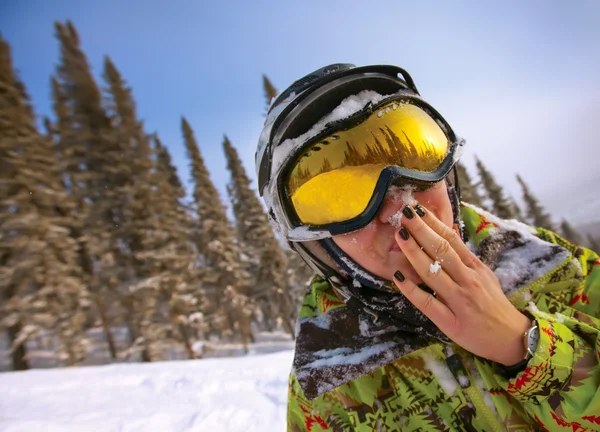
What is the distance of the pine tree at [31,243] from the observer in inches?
559

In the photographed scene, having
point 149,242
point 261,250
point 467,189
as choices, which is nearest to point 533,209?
point 467,189

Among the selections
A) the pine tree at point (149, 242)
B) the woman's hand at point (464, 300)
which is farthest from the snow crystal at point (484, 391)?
the pine tree at point (149, 242)

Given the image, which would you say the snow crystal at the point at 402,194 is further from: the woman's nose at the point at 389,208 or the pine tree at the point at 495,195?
the pine tree at the point at 495,195

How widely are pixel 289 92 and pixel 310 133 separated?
0.43 m

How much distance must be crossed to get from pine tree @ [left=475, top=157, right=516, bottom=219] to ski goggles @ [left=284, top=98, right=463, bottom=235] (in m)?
29.8

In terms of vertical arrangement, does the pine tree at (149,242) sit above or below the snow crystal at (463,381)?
above

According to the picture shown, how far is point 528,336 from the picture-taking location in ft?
3.56

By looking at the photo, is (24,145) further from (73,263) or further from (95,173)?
(73,263)

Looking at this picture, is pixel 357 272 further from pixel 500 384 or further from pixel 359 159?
pixel 500 384

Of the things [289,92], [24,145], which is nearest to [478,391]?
[289,92]

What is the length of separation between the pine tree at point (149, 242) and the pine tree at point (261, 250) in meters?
7.56

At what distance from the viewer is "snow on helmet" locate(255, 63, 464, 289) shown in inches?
65.3

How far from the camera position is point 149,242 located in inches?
655

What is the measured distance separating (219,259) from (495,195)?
85.5 ft
